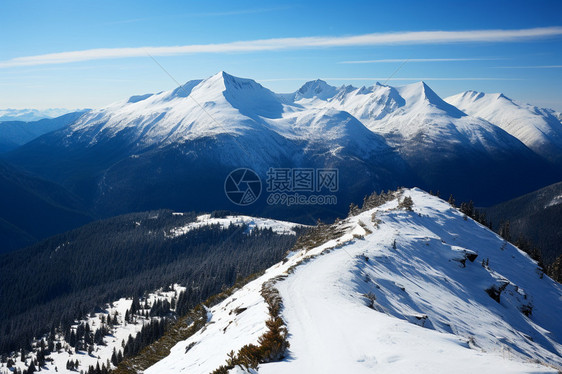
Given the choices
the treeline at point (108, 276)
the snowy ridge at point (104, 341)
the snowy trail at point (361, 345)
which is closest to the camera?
the snowy trail at point (361, 345)

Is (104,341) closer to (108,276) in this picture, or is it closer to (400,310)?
(108,276)

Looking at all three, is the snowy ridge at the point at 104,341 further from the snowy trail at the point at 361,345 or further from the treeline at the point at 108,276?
the snowy trail at the point at 361,345

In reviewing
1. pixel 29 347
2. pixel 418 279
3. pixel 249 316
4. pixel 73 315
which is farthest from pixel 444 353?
pixel 73 315

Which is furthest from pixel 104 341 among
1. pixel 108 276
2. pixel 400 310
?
pixel 400 310

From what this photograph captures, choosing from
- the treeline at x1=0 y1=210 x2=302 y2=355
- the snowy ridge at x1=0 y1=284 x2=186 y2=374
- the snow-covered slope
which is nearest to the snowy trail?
the snow-covered slope

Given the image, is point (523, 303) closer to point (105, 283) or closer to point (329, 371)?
point (329, 371)

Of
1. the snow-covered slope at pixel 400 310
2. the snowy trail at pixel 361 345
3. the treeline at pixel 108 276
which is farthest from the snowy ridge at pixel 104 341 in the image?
the snowy trail at pixel 361 345
